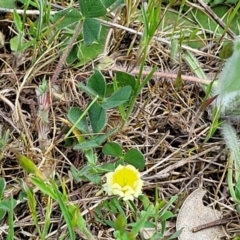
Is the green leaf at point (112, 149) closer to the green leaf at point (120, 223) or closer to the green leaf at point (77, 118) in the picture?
the green leaf at point (77, 118)

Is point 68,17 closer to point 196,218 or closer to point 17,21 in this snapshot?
point 17,21

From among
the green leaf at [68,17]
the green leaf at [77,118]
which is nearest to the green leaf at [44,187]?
the green leaf at [77,118]

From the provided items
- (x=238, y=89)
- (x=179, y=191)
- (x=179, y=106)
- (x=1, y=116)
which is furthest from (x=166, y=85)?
(x=1, y=116)

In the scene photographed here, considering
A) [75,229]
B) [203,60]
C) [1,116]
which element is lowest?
[75,229]

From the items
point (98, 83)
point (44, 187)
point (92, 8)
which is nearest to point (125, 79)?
point (98, 83)

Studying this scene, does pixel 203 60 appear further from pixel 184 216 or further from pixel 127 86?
pixel 184 216
